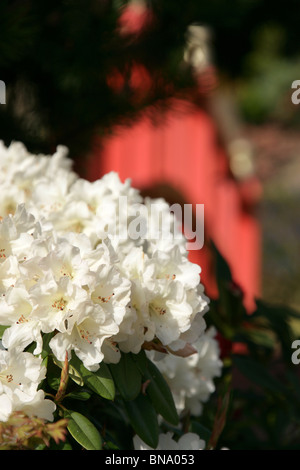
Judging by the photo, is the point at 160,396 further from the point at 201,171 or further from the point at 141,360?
the point at 201,171

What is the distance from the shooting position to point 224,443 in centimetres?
110

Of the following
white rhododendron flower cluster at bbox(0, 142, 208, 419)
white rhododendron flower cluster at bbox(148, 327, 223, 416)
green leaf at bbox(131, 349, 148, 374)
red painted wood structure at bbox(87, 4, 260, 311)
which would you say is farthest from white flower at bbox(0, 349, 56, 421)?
red painted wood structure at bbox(87, 4, 260, 311)

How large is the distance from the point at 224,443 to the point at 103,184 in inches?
19.3

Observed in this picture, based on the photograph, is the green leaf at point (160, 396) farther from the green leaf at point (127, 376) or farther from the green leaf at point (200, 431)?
the green leaf at point (200, 431)

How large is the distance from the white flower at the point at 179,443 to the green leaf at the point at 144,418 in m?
0.04

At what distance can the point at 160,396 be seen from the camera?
79 centimetres

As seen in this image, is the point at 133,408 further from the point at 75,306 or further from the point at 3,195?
the point at 3,195

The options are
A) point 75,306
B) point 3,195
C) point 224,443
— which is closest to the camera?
point 75,306

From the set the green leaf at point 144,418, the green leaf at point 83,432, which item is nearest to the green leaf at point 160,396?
the green leaf at point 144,418

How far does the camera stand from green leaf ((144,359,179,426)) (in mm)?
782

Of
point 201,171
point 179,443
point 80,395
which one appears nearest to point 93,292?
point 80,395
